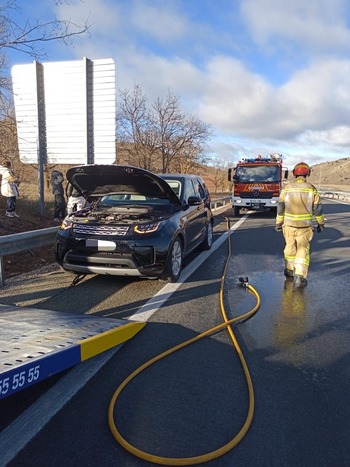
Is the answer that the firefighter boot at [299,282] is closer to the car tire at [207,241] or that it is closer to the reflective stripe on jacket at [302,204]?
the reflective stripe on jacket at [302,204]

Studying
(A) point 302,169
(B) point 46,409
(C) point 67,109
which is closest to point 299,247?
(A) point 302,169

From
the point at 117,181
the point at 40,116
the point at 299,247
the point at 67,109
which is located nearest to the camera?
the point at 299,247

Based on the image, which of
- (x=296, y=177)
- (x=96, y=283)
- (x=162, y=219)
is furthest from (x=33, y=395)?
(x=296, y=177)

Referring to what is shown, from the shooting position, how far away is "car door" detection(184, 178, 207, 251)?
6.39 m

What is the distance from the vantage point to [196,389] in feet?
8.87

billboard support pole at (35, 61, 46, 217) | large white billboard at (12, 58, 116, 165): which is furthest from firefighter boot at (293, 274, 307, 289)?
billboard support pole at (35, 61, 46, 217)

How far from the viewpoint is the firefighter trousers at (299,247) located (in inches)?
212

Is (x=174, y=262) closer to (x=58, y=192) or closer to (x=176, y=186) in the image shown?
(x=176, y=186)

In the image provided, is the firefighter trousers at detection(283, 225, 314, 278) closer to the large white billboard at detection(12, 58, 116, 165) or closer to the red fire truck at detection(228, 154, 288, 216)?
the large white billboard at detection(12, 58, 116, 165)

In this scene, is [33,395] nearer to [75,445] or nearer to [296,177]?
[75,445]

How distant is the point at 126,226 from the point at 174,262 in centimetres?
96

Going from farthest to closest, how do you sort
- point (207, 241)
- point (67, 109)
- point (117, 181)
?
1. point (67, 109)
2. point (207, 241)
3. point (117, 181)

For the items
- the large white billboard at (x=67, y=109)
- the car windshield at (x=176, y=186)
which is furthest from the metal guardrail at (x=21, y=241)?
the large white billboard at (x=67, y=109)

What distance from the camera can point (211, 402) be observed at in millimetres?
2541
